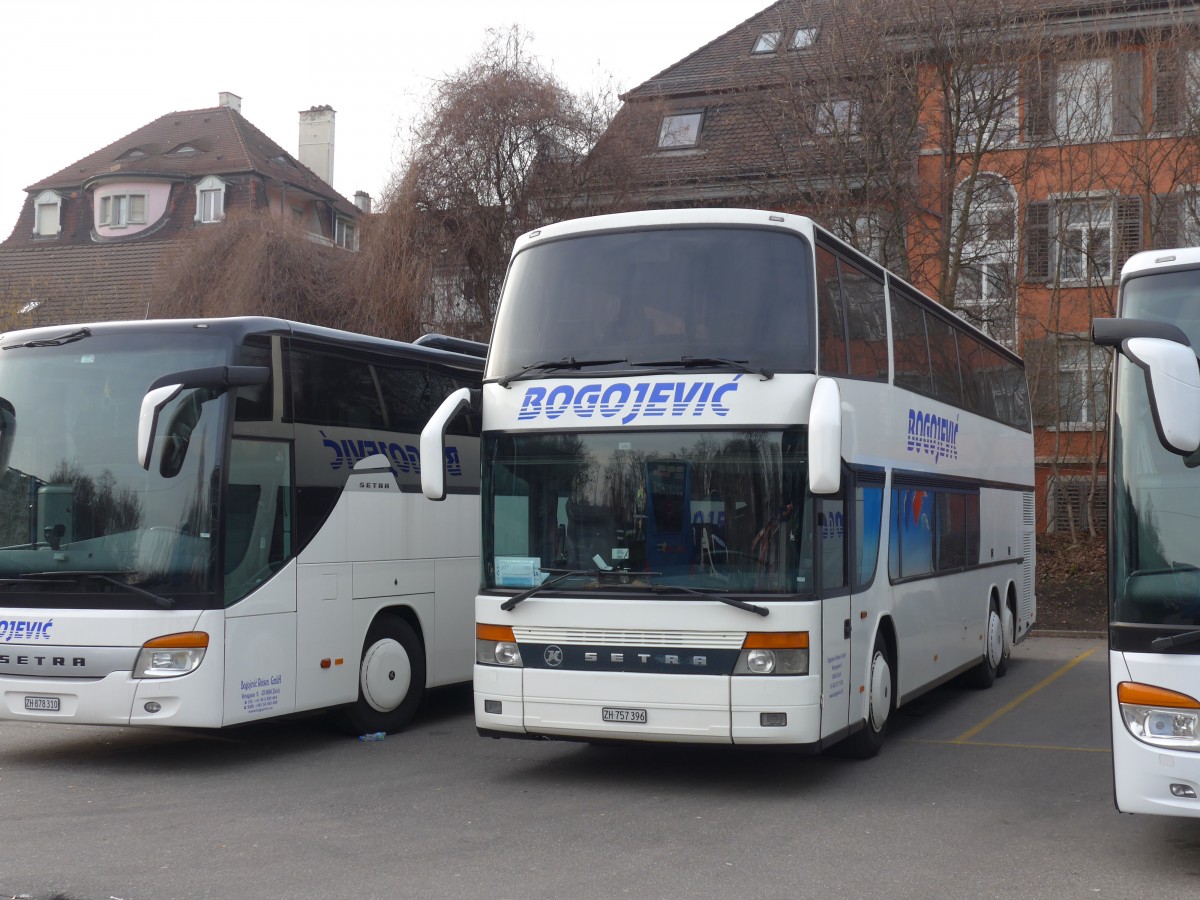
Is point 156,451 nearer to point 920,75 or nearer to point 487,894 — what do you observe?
point 487,894

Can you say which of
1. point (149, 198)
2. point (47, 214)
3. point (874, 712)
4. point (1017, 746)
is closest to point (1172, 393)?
point (874, 712)

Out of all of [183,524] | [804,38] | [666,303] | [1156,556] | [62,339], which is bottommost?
[1156,556]

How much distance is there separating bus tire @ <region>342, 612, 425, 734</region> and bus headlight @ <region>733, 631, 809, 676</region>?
13.4 ft

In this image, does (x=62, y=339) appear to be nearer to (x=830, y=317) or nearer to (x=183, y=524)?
(x=183, y=524)

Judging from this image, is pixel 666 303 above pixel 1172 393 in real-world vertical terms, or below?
above

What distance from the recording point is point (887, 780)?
973 centimetres

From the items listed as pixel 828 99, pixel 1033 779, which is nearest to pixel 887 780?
pixel 1033 779

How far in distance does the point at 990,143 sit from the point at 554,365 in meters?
16.3

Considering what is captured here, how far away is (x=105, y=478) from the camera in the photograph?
32.3 ft

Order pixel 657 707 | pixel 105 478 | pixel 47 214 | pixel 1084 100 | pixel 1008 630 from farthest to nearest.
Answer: pixel 47 214 < pixel 1084 100 < pixel 1008 630 < pixel 105 478 < pixel 657 707

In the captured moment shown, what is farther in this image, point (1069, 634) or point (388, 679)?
point (1069, 634)

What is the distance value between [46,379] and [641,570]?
490 cm

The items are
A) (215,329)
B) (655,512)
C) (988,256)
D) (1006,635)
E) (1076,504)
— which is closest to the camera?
(655,512)

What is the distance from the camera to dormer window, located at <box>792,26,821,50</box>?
22.5 metres
